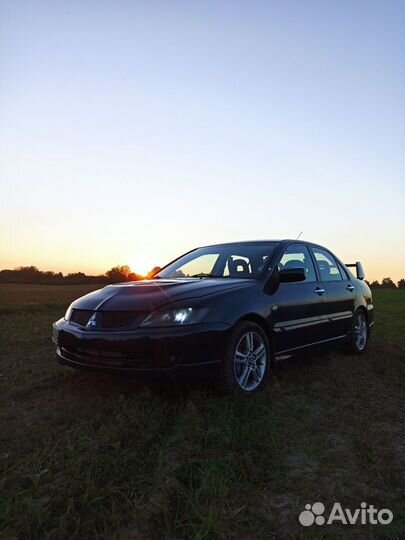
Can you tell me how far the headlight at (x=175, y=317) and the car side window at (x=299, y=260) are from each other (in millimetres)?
1521

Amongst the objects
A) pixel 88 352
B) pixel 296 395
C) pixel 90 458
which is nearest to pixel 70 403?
pixel 88 352

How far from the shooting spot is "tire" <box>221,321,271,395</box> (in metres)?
4.03

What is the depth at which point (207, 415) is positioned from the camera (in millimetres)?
3664

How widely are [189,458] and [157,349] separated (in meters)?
0.98

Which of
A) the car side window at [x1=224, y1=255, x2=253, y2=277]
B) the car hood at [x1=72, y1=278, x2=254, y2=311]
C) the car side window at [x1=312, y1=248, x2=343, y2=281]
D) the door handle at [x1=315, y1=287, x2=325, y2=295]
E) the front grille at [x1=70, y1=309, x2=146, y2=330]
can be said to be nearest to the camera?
the front grille at [x1=70, y1=309, x2=146, y2=330]

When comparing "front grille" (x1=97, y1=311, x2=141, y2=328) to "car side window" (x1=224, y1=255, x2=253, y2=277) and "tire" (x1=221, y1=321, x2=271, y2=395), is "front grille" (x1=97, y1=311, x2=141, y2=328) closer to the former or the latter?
"tire" (x1=221, y1=321, x2=271, y2=395)

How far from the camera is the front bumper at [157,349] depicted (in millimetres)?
3752

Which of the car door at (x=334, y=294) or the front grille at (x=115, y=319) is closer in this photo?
the front grille at (x=115, y=319)

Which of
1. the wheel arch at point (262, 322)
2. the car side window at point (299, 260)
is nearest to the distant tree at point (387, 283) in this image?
the car side window at point (299, 260)

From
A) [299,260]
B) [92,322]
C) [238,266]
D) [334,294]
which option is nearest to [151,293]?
[92,322]

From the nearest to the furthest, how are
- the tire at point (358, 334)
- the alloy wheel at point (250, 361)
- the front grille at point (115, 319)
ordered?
the front grille at point (115, 319) < the alloy wheel at point (250, 361) < the tire at point (358, 334)

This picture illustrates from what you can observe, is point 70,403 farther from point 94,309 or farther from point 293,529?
point 293,529

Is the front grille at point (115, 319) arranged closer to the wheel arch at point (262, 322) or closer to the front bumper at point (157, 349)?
the front bumper at point (157, 349)

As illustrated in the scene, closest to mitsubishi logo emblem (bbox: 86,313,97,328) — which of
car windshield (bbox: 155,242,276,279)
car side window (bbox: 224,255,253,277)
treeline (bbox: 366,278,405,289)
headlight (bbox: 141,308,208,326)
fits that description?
headlight (bbox: 141,308,208,326)
